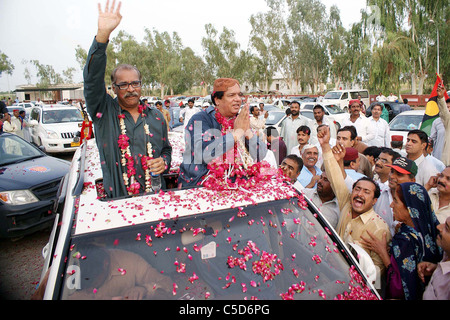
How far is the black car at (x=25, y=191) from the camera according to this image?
4730 millimetres

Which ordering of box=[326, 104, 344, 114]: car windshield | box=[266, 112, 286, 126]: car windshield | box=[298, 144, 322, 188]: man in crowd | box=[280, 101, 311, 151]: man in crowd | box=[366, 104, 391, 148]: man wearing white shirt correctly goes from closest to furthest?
box=[298, 144, 322, 188]: man in crowd
box=[366, 104, 391, 148]: man wearing white shirt
box=[280, 101, 311, 151]: man in crowd
box=[266, 112, 286, 126]: car windshield
box=[326, 104, 344, 114]: car windshield

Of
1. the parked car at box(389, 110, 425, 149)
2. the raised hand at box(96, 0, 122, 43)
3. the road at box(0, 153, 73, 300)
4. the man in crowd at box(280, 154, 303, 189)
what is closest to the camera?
the raised hand at box(96, 0, 122, 43)

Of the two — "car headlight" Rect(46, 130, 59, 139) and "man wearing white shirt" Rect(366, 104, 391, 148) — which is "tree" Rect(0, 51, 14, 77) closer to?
"car headlight" Rect(46, 130, 59, 139)

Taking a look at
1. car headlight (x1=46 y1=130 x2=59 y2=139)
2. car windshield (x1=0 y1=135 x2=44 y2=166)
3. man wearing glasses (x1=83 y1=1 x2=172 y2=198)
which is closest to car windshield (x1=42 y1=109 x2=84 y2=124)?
car headlight (x1=46 y1=130 x2=59 y2=139)

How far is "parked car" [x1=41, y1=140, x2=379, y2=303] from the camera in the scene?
1.86 metres

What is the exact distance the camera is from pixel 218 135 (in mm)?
2725

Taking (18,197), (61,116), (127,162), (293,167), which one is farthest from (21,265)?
(61,116)

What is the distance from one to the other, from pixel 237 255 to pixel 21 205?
4125 mm

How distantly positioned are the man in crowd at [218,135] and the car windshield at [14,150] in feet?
14.6

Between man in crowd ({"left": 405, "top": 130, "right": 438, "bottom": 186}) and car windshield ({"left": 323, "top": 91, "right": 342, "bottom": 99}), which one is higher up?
car windshield ({"left": 323, "top": 91, "right": 342, "bottom": 99})

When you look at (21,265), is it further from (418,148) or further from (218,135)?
(418,148)

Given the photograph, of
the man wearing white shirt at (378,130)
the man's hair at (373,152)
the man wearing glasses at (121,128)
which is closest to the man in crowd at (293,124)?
the man wearing white shirt at (378,130)

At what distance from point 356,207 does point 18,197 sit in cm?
472
